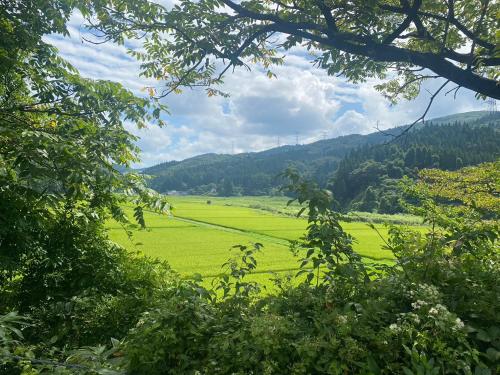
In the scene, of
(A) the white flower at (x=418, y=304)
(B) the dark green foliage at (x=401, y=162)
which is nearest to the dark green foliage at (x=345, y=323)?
(A) the white flower at (x=418, y=304)

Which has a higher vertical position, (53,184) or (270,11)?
(270,11)

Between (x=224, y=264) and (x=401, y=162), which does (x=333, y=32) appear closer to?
(x=224, y=264)

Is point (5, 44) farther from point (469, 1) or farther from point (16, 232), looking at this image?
point (469, 1)

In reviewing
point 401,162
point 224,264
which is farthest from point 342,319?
point 401,162

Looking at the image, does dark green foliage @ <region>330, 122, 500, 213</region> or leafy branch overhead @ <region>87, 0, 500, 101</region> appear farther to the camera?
dark green foliage @ <region>330, 122, 500, 213</region>

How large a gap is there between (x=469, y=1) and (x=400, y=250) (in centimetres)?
416

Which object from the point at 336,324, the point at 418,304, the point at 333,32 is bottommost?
the point at 336,324

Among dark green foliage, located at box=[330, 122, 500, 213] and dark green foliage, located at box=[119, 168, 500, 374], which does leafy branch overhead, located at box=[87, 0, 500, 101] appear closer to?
dark green foliage, located at box=[119, 168, 500, 374]

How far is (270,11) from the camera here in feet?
18.6

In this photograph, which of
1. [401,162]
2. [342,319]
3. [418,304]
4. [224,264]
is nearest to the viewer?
[342,319]

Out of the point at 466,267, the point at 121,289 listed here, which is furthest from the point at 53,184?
the point at 466,267

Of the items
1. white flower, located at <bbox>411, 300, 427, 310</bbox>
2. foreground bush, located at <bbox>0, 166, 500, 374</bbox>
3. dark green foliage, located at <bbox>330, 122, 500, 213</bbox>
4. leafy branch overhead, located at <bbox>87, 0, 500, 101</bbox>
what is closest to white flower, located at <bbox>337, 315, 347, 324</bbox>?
foreground bush, located at <bbox>0, 166, 500, 374</bbox>

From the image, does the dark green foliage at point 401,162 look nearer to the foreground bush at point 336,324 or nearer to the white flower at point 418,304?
the foreground bush at point 336,324

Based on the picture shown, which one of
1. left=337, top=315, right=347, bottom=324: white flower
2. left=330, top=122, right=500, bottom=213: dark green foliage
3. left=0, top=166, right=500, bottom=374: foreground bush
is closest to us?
left=0, top=166, right=500, bottom=374: foreground bush
